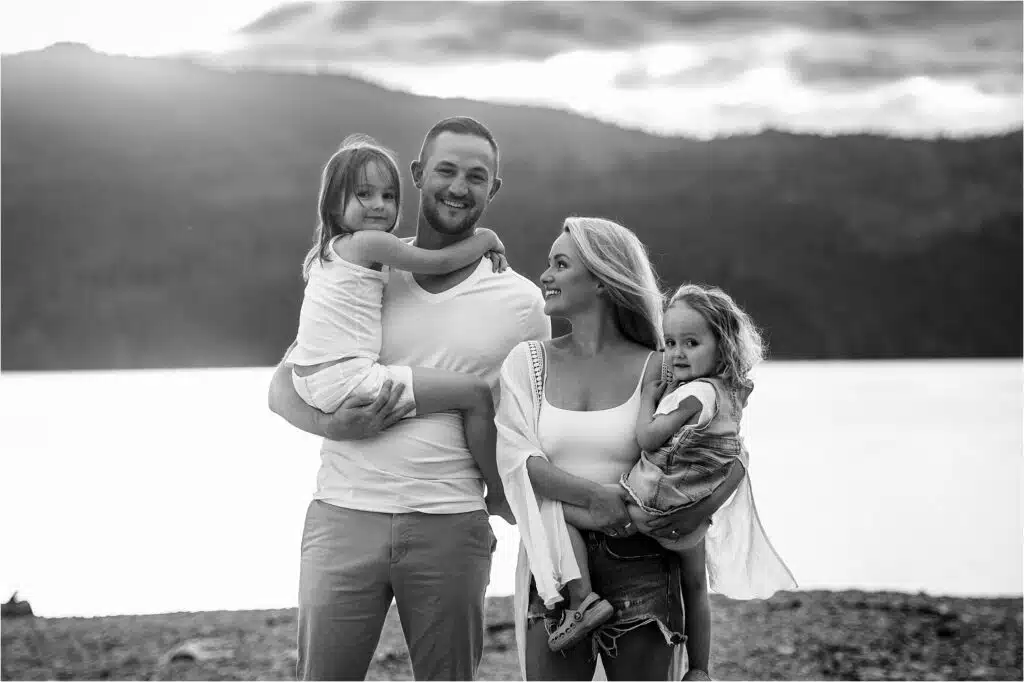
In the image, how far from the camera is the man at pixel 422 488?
2.76 meters

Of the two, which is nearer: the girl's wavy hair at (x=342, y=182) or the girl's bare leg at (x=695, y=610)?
the girl's bare leg at (x=695, y=610)

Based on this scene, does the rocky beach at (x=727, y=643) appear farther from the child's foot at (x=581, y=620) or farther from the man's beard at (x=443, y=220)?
the man's beard at (x=443, y=220)

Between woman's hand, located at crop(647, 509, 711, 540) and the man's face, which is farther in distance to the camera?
the man's face

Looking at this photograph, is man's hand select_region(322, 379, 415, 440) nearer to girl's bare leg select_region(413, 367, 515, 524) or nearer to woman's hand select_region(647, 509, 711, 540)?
girl's bare leg select_region(413, 367, 515, 524)

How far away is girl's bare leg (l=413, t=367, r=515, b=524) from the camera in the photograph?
2730mm

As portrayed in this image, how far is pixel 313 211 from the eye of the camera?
22.6 meters

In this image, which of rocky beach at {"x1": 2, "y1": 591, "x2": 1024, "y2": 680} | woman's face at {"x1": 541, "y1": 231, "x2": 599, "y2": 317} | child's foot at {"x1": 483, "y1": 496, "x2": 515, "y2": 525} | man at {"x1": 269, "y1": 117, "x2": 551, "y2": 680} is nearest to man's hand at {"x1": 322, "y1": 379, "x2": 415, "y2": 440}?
man at {"x1": 269, "y1": 117, "x2": 551, "y2": 680}

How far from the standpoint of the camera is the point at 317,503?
9.47ft

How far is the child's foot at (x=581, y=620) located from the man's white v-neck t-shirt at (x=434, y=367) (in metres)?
0.46

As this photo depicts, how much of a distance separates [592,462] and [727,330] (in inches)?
17.0

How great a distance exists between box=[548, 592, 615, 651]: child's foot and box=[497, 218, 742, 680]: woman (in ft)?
0.18

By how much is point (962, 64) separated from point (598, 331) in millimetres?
19812

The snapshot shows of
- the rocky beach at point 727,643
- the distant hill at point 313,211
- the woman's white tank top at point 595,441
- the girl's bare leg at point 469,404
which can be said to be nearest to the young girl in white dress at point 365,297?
the girl's bare leg at point 469,404

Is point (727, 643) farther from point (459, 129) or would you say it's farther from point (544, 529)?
point (459, 129)
